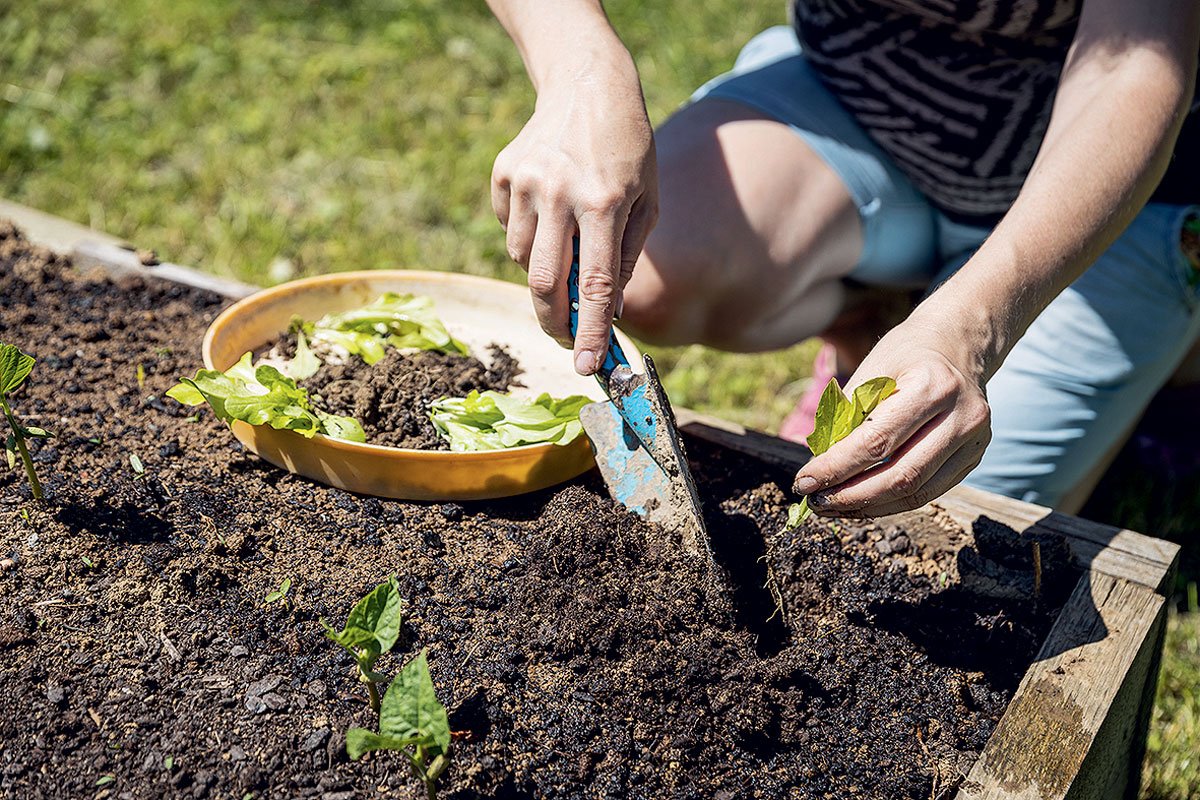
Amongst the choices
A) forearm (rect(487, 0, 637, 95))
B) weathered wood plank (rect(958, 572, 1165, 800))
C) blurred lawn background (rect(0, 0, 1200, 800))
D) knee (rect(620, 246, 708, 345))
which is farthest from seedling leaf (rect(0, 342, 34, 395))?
blurred lawn background (rect(0, 0, 1200, 800))

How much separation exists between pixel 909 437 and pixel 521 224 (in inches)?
27.6

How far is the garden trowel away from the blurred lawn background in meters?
1.48

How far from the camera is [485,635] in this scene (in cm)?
169

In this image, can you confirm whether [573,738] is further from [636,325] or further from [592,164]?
[636,325]

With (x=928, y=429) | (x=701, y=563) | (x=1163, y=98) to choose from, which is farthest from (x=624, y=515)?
(x=1163, y=98)

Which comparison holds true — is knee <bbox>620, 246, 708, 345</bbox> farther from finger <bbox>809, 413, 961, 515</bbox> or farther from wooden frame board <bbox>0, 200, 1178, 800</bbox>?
finger <bbox>809, 413, 961, 515</bbox>

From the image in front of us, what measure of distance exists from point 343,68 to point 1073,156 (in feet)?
12.1

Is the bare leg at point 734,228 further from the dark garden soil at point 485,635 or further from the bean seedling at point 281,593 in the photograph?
the bean seedling at point 281,593

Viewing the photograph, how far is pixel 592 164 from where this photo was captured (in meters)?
1.73

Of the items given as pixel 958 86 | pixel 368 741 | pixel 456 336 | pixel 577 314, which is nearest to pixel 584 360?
pixel 577 314

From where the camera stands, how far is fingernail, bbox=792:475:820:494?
5.07ft

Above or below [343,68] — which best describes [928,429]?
above

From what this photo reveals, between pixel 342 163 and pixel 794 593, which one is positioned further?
pixel 342 163

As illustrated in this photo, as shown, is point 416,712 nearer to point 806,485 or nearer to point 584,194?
point 806,485
